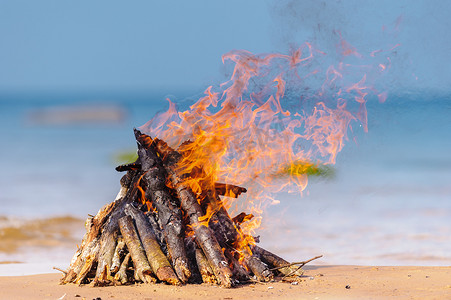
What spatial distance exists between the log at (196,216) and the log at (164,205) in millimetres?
133

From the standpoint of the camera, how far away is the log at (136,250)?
9016 mm

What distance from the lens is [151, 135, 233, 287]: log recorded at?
902 centimetres

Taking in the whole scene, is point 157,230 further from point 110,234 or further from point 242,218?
point 242,218

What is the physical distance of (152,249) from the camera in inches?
364

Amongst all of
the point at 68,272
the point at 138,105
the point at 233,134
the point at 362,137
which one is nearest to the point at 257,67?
the point at 233,134

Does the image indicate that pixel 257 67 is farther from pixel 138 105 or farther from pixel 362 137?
pixel 138 105

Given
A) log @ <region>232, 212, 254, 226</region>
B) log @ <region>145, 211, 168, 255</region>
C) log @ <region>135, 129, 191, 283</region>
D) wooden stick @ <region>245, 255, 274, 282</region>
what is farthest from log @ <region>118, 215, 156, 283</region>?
log @ <region>232, 212, 254, 226</region>

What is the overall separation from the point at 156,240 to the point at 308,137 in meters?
3.12

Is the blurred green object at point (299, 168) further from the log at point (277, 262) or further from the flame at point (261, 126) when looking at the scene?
the log at point (277, 262)

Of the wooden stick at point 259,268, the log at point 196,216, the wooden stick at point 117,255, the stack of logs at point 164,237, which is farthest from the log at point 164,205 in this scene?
the wooden stick at point 259,268

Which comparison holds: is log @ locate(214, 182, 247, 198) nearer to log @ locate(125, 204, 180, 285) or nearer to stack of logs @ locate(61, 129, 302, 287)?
stack of logs @ locate(61, 129, 302, 287)

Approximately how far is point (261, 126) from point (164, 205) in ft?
6.71

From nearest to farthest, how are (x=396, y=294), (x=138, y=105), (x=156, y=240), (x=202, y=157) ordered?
1. (x=396, y=294)
2. (x=156, y=240)
3. (x=202, y=157)
4. (x=138, y=105)

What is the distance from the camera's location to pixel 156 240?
946 cm
